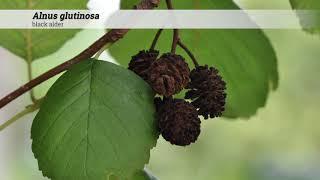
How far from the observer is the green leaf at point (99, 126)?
1.51ft

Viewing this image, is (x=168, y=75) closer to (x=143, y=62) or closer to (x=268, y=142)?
(x=143, y=62)

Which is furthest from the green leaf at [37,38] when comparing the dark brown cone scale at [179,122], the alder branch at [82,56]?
the dark brown cone scale at [179,122]

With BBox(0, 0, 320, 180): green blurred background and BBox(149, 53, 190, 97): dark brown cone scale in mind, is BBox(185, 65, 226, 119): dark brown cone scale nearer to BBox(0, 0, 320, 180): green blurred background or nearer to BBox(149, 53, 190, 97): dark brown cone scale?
BBox(149, 53, 190, 97): dark brown cone scale

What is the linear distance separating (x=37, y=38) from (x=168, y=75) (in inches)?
6.2

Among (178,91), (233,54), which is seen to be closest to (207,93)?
(178,91)

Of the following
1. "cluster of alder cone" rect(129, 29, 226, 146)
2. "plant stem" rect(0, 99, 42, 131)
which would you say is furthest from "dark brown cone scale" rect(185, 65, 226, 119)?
"plant stem" rect(0, 99, 42, 131)

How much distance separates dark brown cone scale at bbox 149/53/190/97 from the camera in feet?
1.47

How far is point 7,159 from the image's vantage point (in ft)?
2.06

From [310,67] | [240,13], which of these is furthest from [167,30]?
[310,67]

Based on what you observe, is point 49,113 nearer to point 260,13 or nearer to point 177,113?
point 177,113

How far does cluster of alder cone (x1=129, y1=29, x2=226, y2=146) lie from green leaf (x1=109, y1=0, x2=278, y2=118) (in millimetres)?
81

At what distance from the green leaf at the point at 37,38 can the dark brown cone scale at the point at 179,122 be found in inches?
6.0

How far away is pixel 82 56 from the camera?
1.61 feet

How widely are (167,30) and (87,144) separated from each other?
5.5 inches
